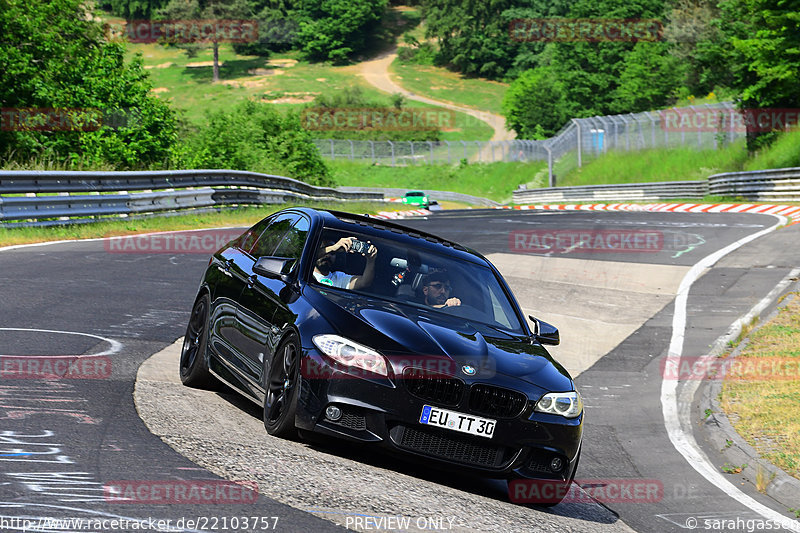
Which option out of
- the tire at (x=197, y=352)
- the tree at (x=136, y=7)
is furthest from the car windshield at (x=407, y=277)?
the tree at (x=136, y=7)

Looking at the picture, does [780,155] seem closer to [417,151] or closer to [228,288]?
[228,288]

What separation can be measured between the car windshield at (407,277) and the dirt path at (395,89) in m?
105

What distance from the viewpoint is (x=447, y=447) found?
20.1ft

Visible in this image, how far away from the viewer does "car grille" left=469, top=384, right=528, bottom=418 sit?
20.2 feet

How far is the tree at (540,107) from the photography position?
99125 mm

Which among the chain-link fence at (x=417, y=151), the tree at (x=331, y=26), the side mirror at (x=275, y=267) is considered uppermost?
the tree at (x=331, y=26)

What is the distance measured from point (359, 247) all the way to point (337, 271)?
322 mm

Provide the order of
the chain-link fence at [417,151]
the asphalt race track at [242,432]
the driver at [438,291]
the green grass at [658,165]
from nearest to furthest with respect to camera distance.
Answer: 1. the asphalt race track at [242,432]
2. the driver at [438,291]
3. the green grass at [658,165]
4. the chain-link fence at [417,151]

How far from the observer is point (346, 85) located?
136 m

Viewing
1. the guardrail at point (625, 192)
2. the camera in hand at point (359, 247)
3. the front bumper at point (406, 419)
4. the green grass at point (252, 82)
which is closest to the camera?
the front bumper at point (406, 419)

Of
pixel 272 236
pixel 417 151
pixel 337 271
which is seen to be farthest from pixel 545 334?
pixel 417 151

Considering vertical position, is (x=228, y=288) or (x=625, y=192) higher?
(x=228, y=288)

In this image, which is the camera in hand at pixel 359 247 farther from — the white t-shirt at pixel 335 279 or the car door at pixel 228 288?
the car door at pixel 228 288

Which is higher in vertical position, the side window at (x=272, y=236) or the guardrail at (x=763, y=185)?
the side window at (x=272, y=236)
